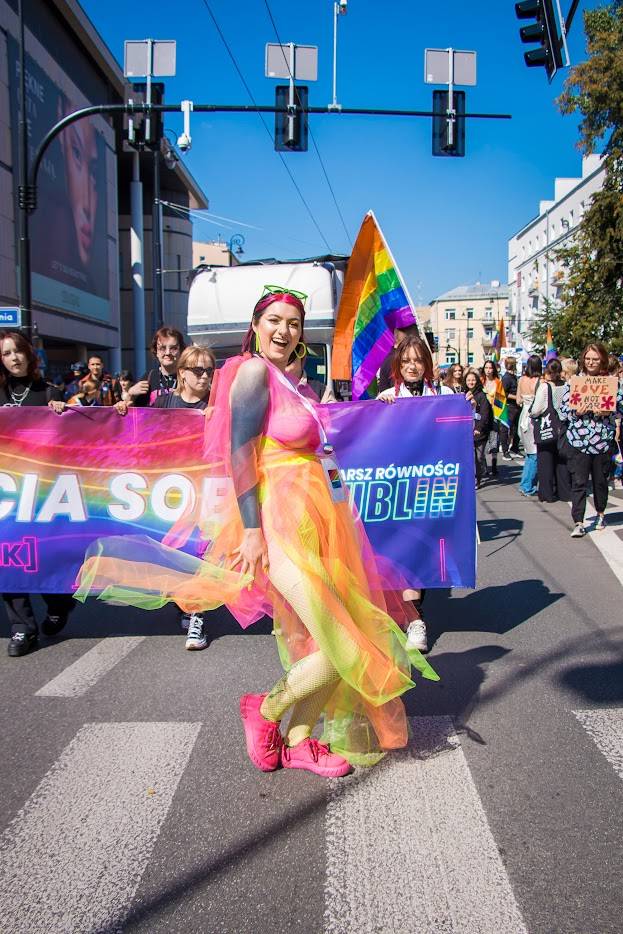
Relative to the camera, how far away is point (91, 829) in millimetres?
2873

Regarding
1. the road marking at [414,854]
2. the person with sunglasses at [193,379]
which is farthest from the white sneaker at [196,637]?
the road marking at [414,854]

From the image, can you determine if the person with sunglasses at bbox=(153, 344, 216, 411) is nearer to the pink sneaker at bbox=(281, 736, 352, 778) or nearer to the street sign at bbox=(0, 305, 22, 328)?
the pink sneaker at bbox=(281, 736, 352, 778)

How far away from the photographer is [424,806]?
297 cm

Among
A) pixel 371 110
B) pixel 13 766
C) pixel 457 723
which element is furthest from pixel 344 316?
pixel 371 110

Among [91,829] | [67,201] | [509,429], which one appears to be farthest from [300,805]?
[67,201]

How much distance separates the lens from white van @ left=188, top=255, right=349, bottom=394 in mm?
11414

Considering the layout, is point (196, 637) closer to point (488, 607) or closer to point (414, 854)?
point (488, 607)

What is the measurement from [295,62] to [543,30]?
13.0 feet

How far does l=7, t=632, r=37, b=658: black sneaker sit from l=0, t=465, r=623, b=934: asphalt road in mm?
111

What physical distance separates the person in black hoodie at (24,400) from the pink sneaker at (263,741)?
2313 mm

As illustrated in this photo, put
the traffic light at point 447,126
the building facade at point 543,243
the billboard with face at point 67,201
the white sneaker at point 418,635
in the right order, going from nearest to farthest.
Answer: the white sneaker at point 418,635 → the traffic light at point 447,126 → the billboard with face at point 67,201 → the building facade at point 543,243

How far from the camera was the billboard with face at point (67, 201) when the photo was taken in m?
26.5

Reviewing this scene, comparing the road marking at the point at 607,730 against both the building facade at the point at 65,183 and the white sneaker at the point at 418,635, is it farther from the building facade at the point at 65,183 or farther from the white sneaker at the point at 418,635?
the building facade at the point at 65,183

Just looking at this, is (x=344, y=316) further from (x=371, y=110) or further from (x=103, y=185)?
(x=103, y=185)
